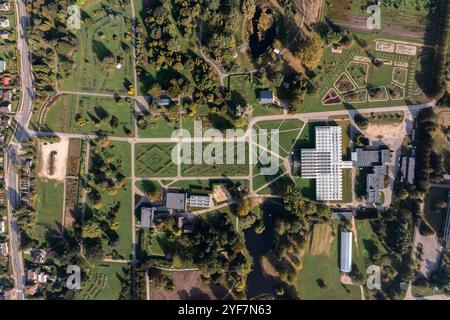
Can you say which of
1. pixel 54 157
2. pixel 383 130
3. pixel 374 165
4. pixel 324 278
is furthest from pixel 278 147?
pixel 54 157

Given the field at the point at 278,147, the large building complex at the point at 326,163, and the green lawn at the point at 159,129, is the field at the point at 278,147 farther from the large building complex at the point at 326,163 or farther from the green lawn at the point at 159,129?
the green lawn at the point at 159,129

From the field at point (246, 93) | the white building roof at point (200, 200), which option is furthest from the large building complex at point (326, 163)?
the white building roof at point (200, 200)

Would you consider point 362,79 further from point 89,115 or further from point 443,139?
point 89,115

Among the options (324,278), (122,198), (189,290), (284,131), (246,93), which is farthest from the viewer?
(122,198)

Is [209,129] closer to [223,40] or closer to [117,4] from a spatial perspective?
[223,40]

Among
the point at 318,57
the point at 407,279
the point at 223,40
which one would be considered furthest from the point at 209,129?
the point at 407,279
